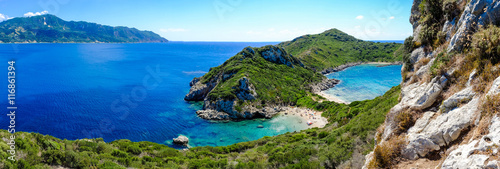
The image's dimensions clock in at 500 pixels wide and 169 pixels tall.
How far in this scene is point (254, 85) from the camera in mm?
68000

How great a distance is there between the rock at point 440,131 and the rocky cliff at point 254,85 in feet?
165

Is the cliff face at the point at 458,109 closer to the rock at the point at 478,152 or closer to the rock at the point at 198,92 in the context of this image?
the rock at the point at 478,152

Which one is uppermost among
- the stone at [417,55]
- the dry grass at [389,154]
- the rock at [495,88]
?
the stone at [417,55]

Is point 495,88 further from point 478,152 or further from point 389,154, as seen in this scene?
point 389,154

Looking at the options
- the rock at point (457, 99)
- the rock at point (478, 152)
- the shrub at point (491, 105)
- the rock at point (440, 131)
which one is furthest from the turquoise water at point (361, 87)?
the rock at point (478, 152)

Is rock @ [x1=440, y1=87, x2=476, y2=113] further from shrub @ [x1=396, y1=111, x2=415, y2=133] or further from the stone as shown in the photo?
the stone

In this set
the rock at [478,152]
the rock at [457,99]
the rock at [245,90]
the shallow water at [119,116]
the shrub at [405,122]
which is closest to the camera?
the rock at [478,152]

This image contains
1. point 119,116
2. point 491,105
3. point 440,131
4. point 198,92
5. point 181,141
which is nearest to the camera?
point 491,105

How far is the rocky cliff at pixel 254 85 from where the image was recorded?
5913cm

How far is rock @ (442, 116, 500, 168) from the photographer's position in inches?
212

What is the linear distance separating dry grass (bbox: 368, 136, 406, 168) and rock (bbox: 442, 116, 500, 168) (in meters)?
2.10

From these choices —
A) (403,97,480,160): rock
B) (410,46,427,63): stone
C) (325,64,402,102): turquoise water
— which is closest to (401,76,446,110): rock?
(403,97,480,160): rock

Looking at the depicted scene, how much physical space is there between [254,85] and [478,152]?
6249 centimetres

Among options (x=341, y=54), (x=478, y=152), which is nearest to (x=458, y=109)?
(x=478, y=152)
